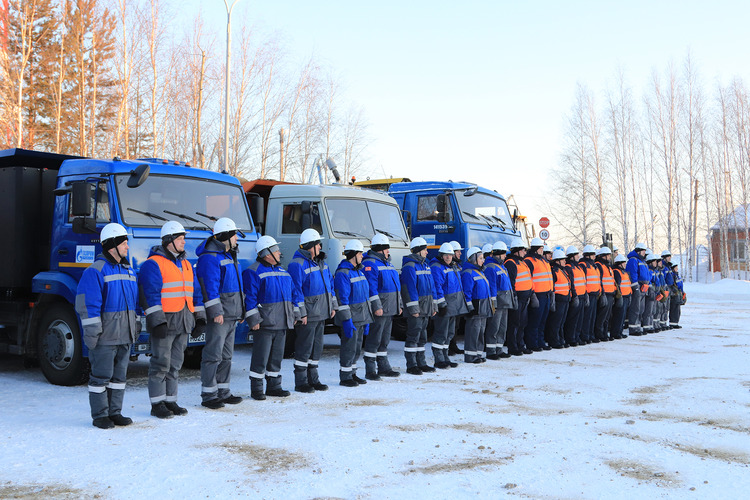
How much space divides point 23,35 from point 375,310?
70.1ft

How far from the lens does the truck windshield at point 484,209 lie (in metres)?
13.4

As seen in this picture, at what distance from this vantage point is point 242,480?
4.79 m

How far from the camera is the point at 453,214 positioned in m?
13.2

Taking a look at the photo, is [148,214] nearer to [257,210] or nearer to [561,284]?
[257,210]

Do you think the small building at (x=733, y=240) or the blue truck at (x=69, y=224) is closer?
the blue truck at (x=69, y=224)

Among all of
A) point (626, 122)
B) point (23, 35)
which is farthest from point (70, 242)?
point (626, 122)

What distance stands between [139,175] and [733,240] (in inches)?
2073

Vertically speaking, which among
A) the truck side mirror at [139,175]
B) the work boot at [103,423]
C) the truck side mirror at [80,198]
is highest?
the truck side mirror at [139,175]

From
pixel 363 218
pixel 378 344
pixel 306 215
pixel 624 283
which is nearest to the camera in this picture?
pixel 378 344

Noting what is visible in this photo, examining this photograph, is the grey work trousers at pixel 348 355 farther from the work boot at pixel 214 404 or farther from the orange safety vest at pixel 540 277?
the orange safety vest at pixel 540 277

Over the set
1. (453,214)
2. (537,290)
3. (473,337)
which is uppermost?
(453,214)

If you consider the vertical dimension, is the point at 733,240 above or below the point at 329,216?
above

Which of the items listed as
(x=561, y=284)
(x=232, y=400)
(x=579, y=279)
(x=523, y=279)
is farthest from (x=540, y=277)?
(x=232, y=400)

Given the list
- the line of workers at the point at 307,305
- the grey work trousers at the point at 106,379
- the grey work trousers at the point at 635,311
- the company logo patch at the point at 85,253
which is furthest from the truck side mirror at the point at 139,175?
the grey work trousers at the point at 635,311
